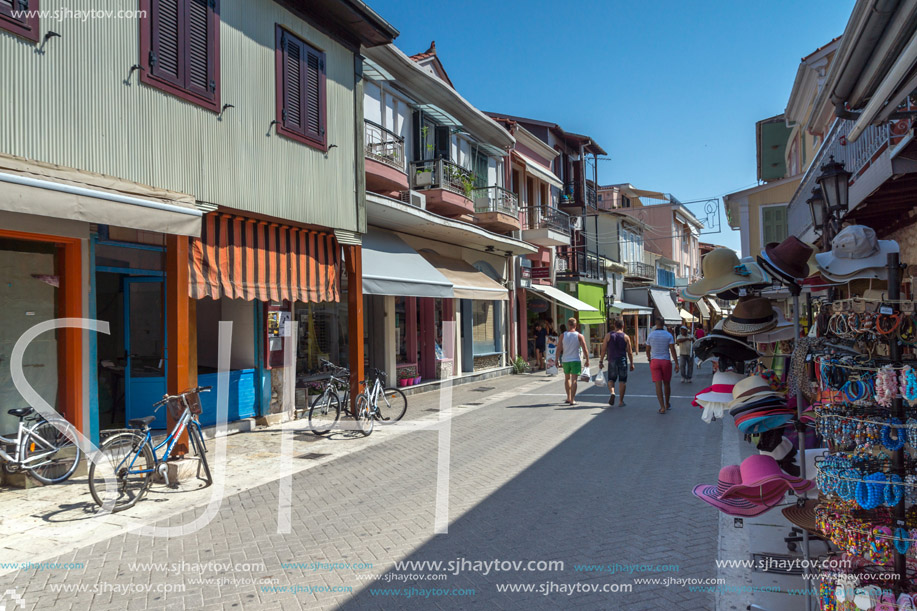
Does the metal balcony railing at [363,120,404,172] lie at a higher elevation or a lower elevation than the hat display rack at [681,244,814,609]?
higher

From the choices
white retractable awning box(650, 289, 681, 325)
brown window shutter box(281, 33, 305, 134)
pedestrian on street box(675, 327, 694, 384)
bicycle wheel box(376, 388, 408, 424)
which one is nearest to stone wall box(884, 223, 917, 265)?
pedestrian on street box(675, 327, 694, 384)

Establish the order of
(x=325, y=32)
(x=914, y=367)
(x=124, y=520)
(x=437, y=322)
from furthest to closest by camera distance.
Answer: (x=437, y=322) → (x=325, y=32) → (x=124, y=520) → (x=914, y=367)

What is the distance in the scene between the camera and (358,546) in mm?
Result: 5184

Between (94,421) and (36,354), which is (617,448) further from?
(36,354)

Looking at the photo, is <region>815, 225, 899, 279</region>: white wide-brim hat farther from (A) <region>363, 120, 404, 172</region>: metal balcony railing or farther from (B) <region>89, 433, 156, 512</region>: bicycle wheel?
(A) <region>363, 120, 404, 172</region>: metal balcony railing

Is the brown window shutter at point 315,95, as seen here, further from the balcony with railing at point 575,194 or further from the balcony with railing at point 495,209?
the balcony with railing at point 575,194

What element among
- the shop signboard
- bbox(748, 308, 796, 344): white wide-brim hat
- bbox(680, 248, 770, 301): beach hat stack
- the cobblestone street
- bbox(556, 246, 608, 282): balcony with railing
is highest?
bbox(556, 246, 608, 282): balcony with railing

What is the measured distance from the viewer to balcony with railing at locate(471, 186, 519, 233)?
19328mm

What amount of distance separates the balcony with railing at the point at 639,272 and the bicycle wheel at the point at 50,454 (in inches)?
1364

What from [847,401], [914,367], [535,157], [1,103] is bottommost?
[847,401]

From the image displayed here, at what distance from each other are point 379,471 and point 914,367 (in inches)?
244

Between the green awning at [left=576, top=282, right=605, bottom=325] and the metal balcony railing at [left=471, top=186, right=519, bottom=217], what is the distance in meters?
7.41

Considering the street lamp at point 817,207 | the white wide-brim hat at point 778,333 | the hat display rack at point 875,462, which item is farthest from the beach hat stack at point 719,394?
the street lamp at point 817,207

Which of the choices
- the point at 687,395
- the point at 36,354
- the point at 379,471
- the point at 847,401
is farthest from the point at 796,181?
the point at 36,354
